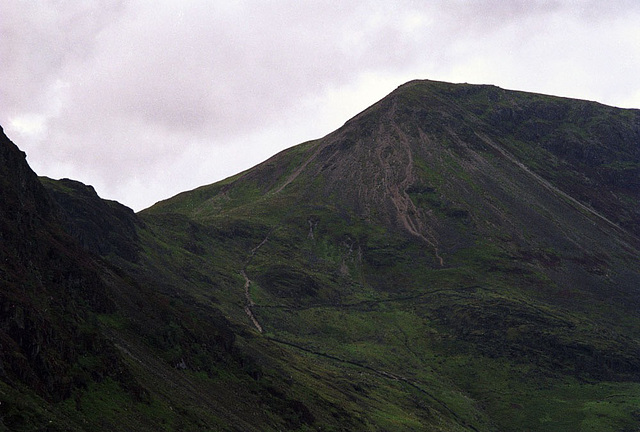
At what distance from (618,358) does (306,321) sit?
100 m

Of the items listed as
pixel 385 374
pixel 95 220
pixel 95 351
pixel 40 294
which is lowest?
pixel 385 374

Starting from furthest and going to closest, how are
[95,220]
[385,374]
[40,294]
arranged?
[95,220] < [385,374] < [40,294]

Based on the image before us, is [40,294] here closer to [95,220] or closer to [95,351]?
[95,351]

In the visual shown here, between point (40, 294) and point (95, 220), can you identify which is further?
point (95, 220)

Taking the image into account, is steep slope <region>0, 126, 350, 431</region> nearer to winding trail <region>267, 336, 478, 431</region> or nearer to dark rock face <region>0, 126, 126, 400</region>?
dark rock face <region>0, 126, 126, 400</region>

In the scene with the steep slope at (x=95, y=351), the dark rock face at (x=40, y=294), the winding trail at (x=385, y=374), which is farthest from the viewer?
the winding trail at (x=385, y=374)

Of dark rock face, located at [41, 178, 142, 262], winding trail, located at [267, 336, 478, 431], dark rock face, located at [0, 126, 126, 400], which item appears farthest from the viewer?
dark rock face, located at [41, 178, 142, 262]

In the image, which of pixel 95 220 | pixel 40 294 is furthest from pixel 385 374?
pixel 40 294

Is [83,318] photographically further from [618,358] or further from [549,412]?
[618,358]

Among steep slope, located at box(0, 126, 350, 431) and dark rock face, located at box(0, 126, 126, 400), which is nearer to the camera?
steep slope, located at box(0, 126, 350, 431)

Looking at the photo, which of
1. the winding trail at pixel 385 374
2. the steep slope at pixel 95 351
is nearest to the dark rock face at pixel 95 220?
the winding trail at pixel 385 374

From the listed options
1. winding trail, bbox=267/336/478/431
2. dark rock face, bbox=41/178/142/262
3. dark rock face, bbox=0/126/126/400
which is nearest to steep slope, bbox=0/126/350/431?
dark rock face, bbox=0/126/126/400

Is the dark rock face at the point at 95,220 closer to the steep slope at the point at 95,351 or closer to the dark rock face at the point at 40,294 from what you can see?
the steep slope at the point at 95,351

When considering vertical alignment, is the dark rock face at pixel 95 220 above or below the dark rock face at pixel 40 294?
above
